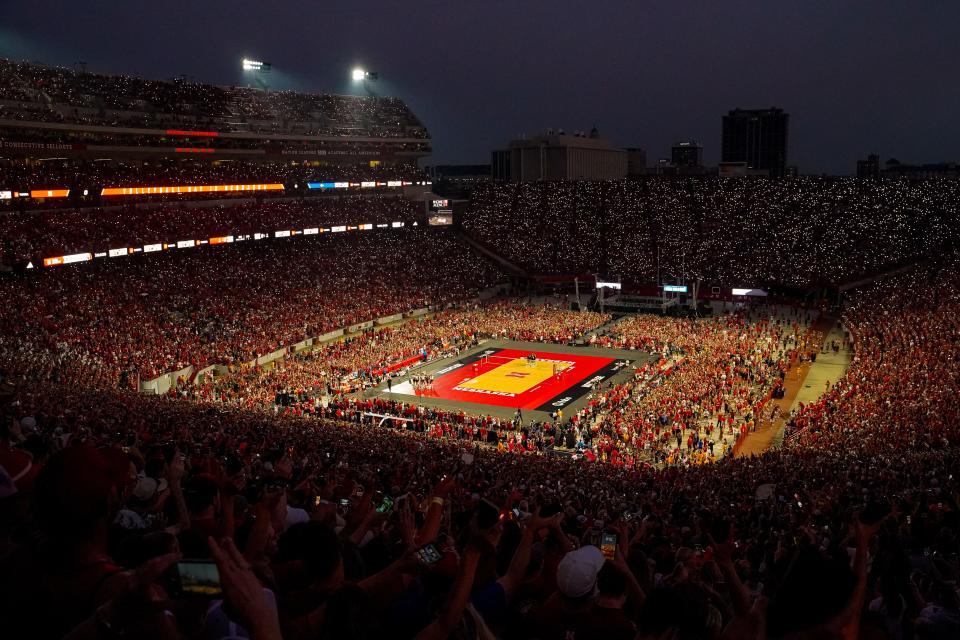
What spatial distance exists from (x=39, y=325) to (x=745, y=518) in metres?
30.3

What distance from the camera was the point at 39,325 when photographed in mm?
31609

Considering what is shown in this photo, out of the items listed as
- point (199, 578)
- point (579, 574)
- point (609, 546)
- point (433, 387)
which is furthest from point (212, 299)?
point (579, 574)

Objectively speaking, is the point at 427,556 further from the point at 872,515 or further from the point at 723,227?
the point at 723,227

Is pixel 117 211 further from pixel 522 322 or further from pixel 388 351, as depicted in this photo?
pixel 522 322

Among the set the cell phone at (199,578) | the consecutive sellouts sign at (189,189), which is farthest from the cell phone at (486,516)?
the consecutive sellouts sign at (189,189)

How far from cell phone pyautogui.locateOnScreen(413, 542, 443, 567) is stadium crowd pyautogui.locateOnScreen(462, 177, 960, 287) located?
2082 inches

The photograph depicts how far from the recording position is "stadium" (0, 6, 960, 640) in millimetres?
3025

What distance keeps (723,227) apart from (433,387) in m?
38.6

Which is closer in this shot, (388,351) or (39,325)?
(39,325)

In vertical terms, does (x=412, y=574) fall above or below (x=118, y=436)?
above

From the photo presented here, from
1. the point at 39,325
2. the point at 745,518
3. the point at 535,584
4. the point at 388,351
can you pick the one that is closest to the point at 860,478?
the point at 745,518

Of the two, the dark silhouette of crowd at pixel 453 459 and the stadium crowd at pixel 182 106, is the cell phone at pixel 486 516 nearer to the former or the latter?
the dark silhouette of crowd at pixel 453 459

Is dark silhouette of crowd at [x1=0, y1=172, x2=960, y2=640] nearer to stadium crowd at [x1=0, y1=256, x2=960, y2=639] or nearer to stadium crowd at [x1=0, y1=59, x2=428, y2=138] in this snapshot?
stadium crowd at [x1=0, y1=256, x2=960, y2=639]

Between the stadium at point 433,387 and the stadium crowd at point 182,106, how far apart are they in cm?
34
